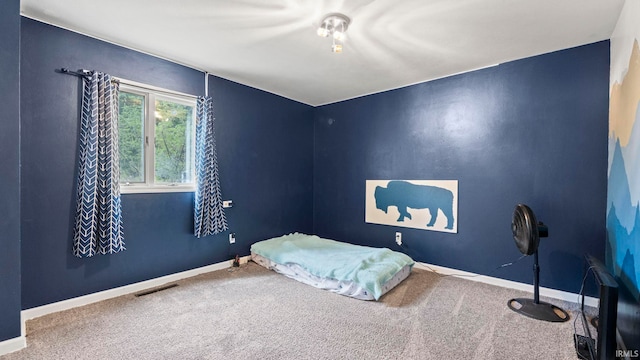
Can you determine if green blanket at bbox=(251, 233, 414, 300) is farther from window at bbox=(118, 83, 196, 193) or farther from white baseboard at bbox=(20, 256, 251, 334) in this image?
window at bbox=(118, 83, 196, 193)

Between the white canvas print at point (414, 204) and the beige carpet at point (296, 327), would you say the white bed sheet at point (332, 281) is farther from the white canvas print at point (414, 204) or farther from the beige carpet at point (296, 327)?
the white canvas print at point (414, 204)

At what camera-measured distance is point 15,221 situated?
1.79 meters

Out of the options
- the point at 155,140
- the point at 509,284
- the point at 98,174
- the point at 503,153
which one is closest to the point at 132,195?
the point at 98,174

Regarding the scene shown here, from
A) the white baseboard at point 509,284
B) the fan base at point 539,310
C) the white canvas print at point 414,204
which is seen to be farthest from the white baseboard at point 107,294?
the fan base at point 539,310

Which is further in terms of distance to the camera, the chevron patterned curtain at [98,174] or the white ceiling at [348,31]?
the chevron patterned curtain at [98,174]

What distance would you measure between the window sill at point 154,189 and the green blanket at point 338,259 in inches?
44.8

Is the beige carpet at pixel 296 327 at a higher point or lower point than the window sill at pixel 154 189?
lower

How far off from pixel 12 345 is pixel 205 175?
1855mm

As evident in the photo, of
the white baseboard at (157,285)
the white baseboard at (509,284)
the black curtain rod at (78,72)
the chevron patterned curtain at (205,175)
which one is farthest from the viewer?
the chevron patterned curtain at (205,175)

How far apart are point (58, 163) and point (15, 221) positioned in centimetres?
67

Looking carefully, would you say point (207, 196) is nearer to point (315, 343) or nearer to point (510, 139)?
point (315, 343)

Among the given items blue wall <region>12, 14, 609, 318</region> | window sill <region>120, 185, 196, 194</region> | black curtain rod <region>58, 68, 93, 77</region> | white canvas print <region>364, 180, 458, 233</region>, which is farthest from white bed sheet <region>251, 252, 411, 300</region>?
black curtain rod <region>58, 68, 93, 77</region>

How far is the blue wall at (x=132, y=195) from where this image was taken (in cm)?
219

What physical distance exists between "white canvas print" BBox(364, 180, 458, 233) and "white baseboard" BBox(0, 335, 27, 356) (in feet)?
11.2
